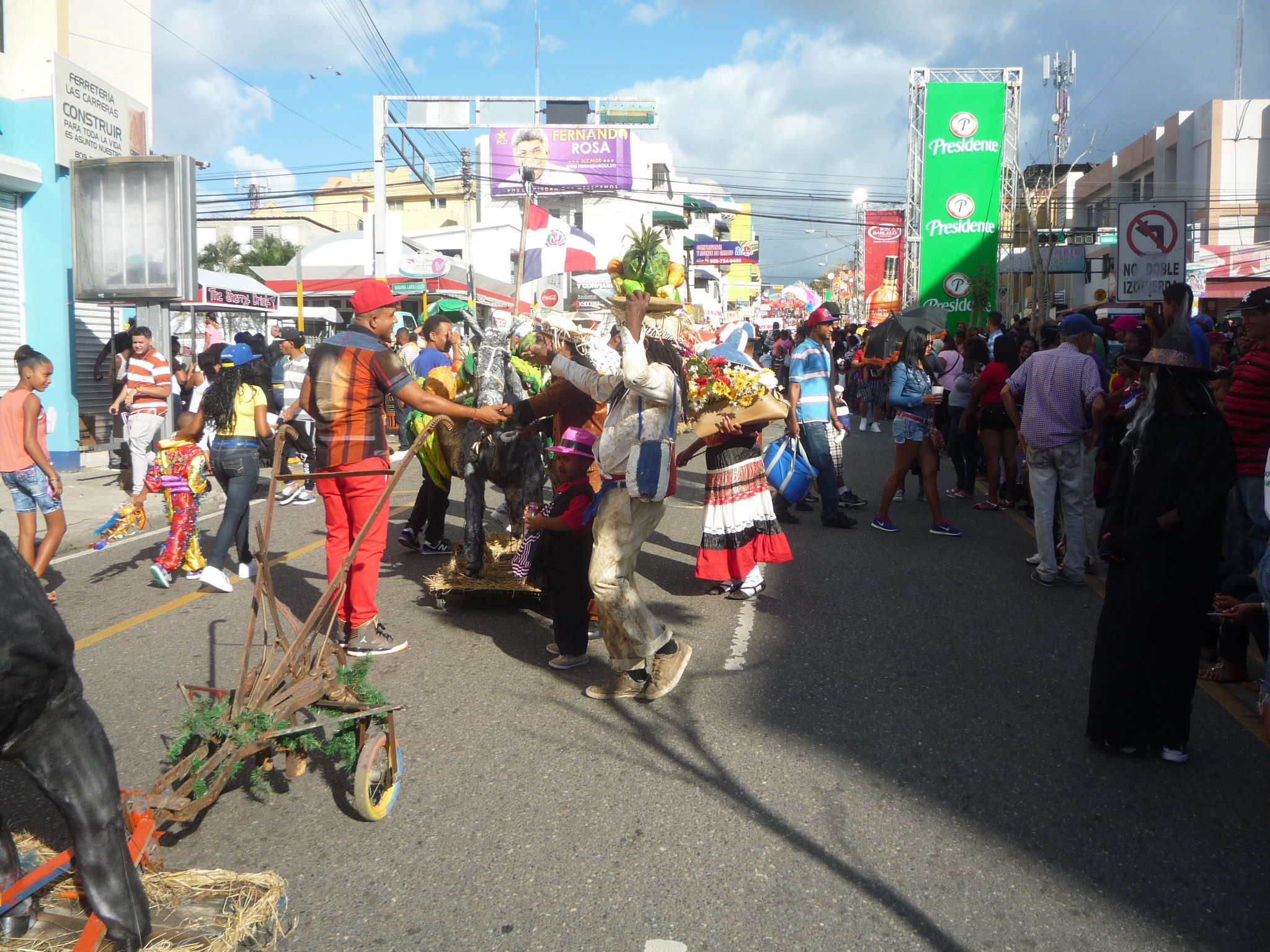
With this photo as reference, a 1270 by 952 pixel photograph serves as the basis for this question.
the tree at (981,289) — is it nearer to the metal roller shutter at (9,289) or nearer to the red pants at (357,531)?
the metal roller shutter at (9,289)

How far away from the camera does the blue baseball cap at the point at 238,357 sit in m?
7.73

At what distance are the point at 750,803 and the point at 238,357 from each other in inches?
219

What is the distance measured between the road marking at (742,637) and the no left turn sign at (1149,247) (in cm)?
647

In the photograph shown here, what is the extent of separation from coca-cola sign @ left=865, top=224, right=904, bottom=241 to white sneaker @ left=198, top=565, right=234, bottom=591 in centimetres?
3742

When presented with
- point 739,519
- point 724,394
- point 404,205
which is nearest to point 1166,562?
point 724,394

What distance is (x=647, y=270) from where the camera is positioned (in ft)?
16.0

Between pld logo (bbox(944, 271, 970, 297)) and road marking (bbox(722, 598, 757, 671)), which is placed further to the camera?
pld logo (bbox(944, 271, 970, 297))

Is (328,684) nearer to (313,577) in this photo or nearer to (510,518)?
(510,518)

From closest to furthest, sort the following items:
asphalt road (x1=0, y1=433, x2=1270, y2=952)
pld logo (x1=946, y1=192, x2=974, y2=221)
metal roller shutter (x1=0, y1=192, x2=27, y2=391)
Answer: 1. asphalt road (x1=0, y1=433, x2=1270, y2=952)
2. metal roller shutter (x1=0, y1=192, x2=27, y2=391)
3. pld logo (x1=946, y1=192, x2=974, y2=221)

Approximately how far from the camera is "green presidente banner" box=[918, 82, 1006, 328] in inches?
1183

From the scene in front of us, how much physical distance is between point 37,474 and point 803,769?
232 inches

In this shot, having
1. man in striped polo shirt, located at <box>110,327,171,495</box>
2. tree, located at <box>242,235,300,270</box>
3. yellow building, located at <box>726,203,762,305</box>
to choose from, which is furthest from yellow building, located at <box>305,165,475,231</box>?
man in striped polo shirt, located at <box>110,327,171,495</box>

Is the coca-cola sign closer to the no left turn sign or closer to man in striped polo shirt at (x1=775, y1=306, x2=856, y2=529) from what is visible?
the no left turn sign

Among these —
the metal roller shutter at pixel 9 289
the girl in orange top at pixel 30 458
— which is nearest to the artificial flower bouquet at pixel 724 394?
the girl in orange top at pixel 30 458
